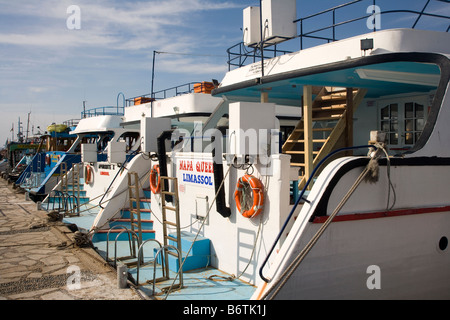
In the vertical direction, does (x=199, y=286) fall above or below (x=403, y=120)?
below

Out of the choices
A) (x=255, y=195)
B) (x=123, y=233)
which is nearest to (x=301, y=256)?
(x=255, y=195)

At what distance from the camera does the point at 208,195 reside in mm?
7352

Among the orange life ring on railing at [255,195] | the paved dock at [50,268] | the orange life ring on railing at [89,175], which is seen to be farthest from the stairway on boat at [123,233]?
the orange life ring on railing at [89,175]

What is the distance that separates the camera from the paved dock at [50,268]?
5.67m

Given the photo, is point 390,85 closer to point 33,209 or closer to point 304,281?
point 304,281

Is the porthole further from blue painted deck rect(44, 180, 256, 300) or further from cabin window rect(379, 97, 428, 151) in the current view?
cabin window rect(379, 97, 428, 151)

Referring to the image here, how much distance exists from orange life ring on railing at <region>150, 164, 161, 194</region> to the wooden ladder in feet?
10.1

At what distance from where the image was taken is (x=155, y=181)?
30.0ft

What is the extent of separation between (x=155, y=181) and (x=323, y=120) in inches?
168

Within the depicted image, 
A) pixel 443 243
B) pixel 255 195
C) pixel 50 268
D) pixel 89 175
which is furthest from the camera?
pixel 89 175

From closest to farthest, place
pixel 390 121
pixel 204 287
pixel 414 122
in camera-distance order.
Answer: pixel 204 287 < pixel 414 122 < pixel 390 121

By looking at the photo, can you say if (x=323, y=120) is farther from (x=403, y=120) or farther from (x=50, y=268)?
(x=50, y=268)

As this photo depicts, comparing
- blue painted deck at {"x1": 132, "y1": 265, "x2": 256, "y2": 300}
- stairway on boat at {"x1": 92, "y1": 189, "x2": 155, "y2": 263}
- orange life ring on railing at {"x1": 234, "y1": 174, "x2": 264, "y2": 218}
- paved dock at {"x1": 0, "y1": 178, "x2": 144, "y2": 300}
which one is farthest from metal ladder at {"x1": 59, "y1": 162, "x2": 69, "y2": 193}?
orange life ring on railing at {"x1": 234, "y1": 174, "x2": 264, "y2": 218}
